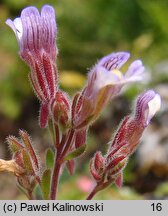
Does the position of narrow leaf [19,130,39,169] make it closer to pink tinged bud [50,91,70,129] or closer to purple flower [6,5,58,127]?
purple flower [6,5,58,127]

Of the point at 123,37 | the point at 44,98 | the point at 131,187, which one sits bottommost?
the point at 44,98

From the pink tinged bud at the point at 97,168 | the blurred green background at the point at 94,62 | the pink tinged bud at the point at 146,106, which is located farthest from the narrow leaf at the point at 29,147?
the blurred green background at the point at 94,62

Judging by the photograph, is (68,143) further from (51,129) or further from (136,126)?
(136,126)

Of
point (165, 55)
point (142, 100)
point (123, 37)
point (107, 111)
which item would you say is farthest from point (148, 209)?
point (123, 37)

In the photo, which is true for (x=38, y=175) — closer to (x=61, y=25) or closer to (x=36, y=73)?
(x=36, y=73)

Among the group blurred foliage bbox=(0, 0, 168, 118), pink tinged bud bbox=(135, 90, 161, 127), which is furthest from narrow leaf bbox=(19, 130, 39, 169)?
blurred foliage bbox=(0, 0, 168, 118)

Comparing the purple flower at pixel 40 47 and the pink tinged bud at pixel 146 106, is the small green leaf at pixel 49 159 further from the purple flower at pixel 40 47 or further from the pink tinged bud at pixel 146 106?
the pink tinged bud at pixel 146 106
